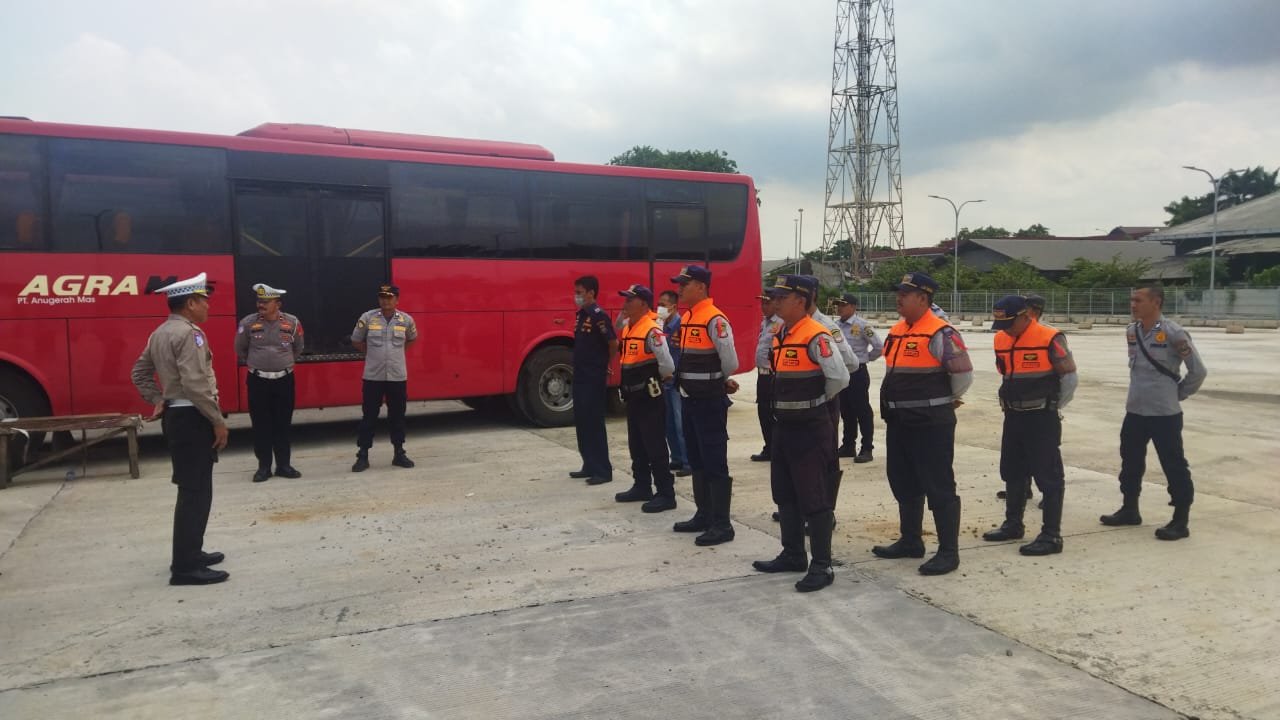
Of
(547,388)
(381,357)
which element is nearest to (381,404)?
(381,357)

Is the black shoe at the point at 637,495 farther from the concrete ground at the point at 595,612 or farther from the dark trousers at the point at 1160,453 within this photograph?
the dark trousers at the point at 1160,453

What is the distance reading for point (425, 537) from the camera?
6.02 meters

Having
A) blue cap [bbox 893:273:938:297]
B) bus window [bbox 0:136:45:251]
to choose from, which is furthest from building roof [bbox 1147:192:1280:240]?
bus window [bbox 0:136:45:251]

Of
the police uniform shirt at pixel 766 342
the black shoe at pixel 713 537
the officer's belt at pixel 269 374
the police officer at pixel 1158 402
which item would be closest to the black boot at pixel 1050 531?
the police officer at pixel 1158 402

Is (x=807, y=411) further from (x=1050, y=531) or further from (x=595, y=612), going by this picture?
(x=1050, y=531)

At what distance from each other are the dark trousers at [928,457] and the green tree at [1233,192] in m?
73.8

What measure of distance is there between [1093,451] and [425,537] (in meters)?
6.81

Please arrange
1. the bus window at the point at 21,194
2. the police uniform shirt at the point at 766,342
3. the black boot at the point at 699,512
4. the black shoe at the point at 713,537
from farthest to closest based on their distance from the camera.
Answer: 1. the bus window at the point at 21,194
2. the police uniform shirt at the point at 766,342
3. the black boot at the point at 699,512
4. the black shoe at the point at 713,537

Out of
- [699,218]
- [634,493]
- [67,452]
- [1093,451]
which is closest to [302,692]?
[634,493]

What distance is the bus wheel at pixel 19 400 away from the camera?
27.0ft

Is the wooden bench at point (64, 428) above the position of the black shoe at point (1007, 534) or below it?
above

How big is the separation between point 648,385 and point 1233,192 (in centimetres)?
8236

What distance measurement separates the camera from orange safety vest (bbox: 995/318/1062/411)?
563cm

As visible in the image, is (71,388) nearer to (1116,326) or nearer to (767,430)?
(767,430)
